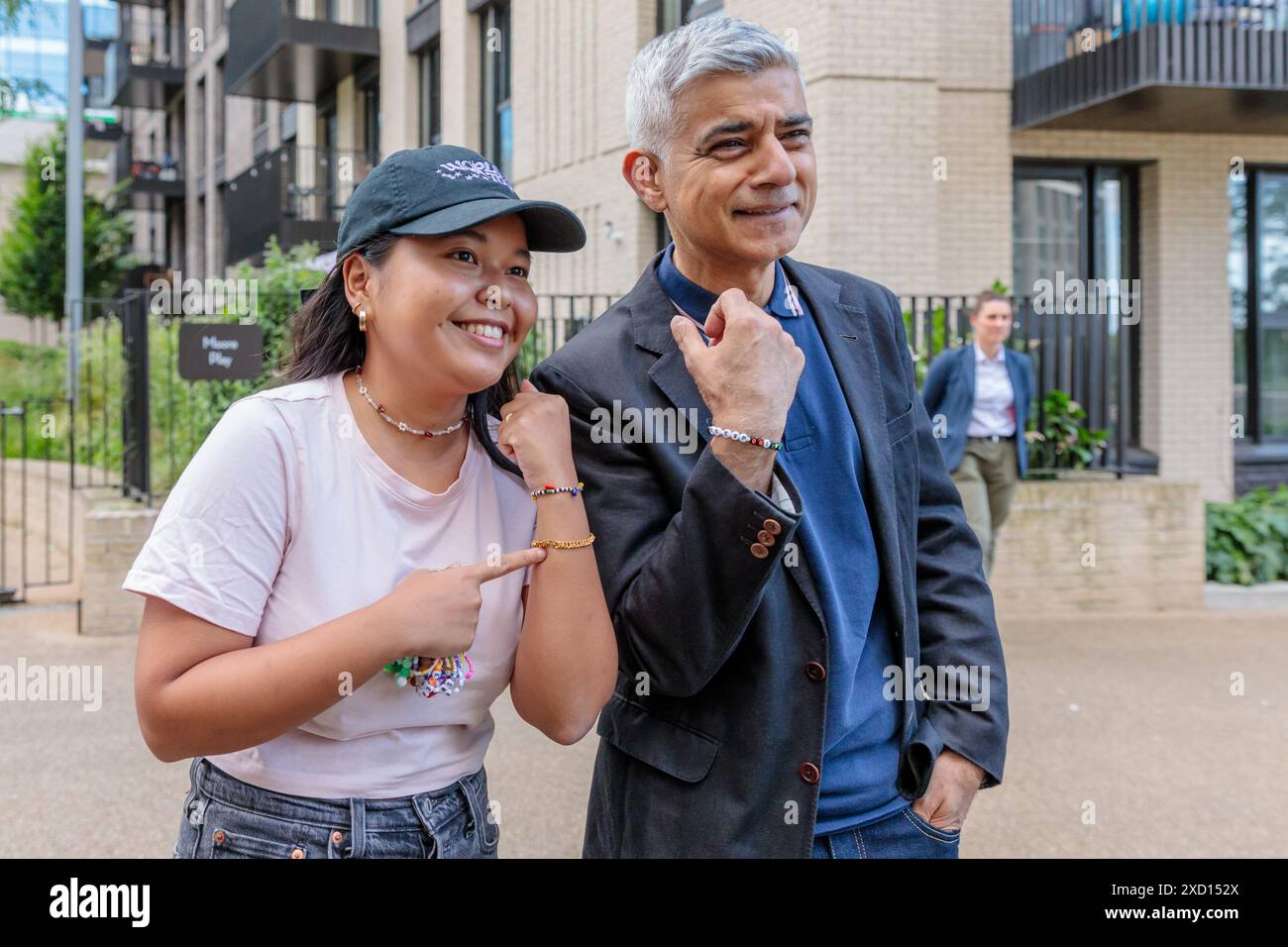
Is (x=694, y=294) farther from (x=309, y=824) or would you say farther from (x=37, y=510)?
(x=37, y=510)

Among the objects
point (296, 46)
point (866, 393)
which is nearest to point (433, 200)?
point (866, 393)

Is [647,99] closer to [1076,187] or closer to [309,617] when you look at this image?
[309,617]

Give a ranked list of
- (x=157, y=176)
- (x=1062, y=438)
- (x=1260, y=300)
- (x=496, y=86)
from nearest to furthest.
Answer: (x=1062, y=438) < (x=1260, y=300) < (x=496, y=86) < (x=157, y=176)

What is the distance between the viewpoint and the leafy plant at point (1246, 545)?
9992 millimetres

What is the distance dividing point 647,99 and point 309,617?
0.98m

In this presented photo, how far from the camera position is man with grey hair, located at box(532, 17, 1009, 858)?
1723mm

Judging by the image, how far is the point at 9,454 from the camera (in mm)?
16453

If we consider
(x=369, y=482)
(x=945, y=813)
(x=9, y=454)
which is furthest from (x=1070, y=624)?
(x=9, y=454)

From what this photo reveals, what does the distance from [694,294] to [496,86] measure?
556 inches

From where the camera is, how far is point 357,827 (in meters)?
1.74

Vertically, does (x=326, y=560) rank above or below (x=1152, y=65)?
below

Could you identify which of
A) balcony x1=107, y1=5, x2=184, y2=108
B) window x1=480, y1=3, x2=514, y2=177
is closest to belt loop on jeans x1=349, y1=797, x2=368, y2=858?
window x1=480, y1=3, x2=514, y2=177

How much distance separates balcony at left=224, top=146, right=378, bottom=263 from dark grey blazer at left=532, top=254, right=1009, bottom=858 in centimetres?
1572
